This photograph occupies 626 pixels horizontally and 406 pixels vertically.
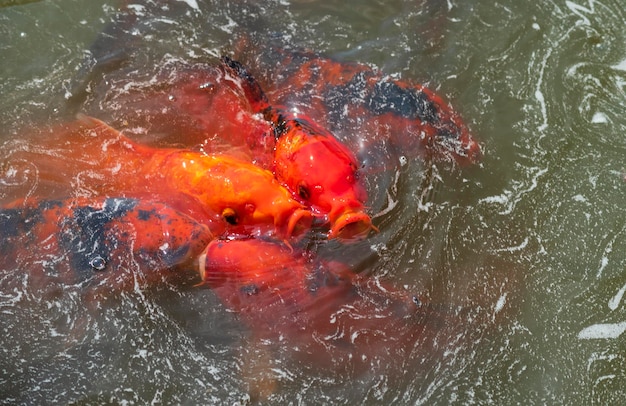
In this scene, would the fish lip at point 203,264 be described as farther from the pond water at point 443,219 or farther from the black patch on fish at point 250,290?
the black patch on fish at point 250,290

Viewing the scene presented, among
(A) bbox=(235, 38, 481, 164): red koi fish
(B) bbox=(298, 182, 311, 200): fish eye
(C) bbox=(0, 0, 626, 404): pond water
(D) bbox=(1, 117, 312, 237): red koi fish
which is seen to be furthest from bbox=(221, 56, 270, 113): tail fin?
(B) bbox=(298, 182, 311, 200): fish eye

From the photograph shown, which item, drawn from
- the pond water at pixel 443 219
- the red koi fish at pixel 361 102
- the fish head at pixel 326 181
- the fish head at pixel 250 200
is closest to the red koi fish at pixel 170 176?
the fish head at pixel 250 200

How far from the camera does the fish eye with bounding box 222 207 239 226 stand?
150 inches

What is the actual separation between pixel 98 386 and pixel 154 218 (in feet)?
3.52

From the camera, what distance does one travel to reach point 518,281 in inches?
153

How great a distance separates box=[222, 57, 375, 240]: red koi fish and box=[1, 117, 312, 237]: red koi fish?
0.12 metres

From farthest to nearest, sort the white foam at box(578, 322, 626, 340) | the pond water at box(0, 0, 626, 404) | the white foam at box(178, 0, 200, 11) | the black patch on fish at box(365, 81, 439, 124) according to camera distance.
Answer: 1. the white foam at box(178, 0, 200, 11)
2. the black patch on fish at box(365, 81, 439, 124)
3. the white foam at box(578, 322, 626, 340)
4. the pond water at box(0, 0, 626, 404)

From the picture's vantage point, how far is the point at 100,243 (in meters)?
3.83

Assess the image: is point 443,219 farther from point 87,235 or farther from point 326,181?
point 87,235

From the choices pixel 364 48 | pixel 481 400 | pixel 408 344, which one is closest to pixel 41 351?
pixel 408 344

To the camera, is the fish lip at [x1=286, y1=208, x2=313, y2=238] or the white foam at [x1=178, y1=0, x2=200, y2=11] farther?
the white foam at [x1=178, y1=0, x2=200, y2=11]

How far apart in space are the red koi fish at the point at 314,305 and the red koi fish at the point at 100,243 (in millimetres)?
213

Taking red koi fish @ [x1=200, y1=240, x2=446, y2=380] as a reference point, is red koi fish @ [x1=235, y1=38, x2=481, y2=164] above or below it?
above

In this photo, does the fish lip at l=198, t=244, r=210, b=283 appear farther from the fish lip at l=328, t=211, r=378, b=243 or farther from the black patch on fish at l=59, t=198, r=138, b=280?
the fish lip at l=328, t=211, r=378, b=243
